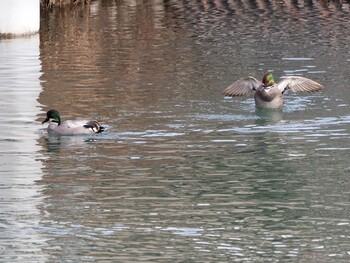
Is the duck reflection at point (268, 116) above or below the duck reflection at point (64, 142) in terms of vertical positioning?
below

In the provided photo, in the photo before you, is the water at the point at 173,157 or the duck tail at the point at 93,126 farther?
the duck tail at the point at 93,126

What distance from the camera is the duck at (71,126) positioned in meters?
19.5

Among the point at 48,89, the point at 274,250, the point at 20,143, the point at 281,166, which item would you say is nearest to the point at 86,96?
the point at 48,89

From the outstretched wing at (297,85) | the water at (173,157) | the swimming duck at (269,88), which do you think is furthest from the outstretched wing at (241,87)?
the outstretched wing at (297,85)

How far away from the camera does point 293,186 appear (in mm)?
16125

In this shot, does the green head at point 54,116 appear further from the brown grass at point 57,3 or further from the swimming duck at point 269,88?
the brown grass at point 57,3

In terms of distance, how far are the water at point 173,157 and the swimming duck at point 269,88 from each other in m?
Result: 0.21

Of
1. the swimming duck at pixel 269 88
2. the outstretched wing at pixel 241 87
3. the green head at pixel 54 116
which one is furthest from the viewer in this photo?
the outstretched wing at pixel 241 87

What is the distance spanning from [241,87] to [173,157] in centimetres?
460

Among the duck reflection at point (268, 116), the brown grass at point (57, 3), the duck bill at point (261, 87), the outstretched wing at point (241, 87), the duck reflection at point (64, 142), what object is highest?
the duck bill at point (261, 87)

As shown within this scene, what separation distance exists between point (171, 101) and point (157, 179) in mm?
6342

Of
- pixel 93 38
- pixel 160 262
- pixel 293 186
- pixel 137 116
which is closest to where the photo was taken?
pixel 160 262

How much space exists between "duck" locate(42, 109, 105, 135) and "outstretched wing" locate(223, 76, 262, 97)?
332 centimetres

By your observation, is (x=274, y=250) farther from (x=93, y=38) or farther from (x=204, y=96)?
(x=93, y=38)
